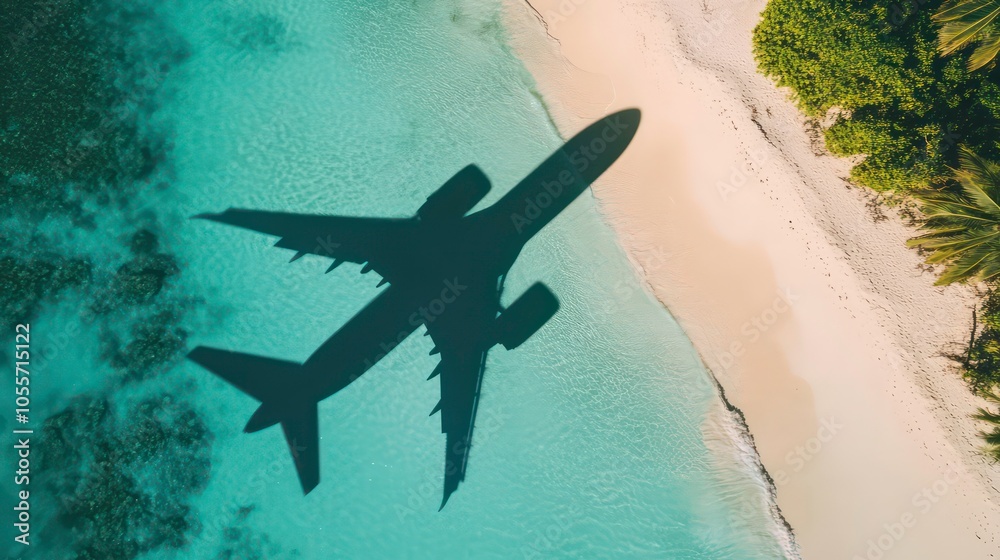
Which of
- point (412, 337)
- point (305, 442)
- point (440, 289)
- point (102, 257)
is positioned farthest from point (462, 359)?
point (102, 257)

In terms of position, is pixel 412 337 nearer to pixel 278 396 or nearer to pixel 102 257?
pixel 278 396

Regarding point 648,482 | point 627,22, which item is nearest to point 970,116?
point 627,22

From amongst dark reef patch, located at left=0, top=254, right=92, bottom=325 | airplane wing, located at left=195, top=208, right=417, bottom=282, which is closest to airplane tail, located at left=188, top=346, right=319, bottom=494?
airplane wing, located at left=195, top=208, right=417, bottom=282

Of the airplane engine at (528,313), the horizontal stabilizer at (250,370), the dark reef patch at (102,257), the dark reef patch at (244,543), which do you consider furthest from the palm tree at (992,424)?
the dark reef patch at (102,257)

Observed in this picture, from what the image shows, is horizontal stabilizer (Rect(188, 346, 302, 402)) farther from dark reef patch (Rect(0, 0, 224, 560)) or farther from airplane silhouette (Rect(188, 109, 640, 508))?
dark reef patch (Rect(0, 0, 224, 560))

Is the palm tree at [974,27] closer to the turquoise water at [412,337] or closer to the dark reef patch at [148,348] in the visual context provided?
the turquoise water at [412,337]
